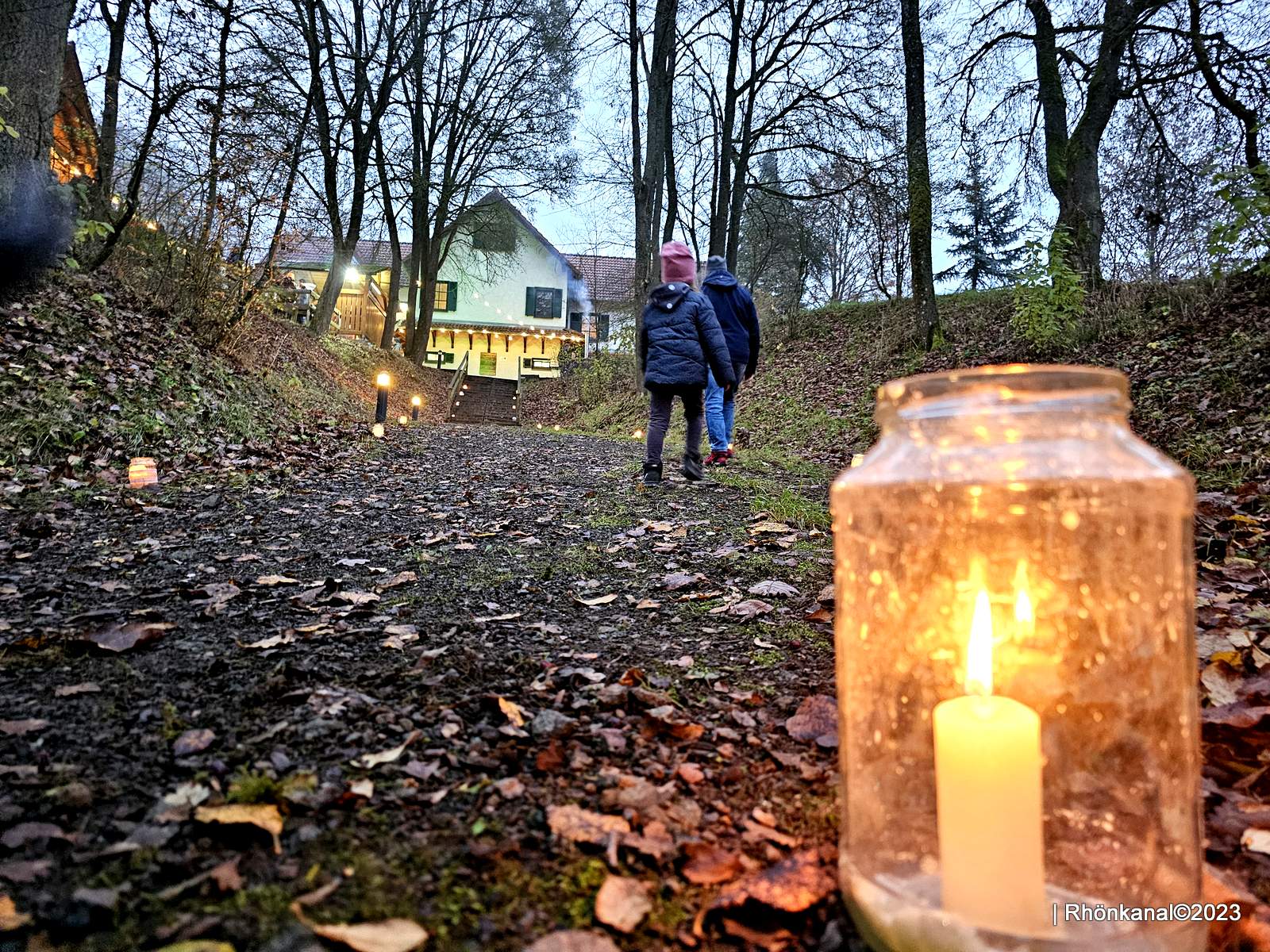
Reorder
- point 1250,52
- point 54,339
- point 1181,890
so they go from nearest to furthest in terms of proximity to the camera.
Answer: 1. point 1181,890
2. point 54,339
3. point 1250,52

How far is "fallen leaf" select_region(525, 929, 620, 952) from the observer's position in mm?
981

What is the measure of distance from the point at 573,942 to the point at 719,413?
611 cm

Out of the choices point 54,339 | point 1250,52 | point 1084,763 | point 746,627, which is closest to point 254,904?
point 1084,763

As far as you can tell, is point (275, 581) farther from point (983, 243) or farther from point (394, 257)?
point (983, 243)

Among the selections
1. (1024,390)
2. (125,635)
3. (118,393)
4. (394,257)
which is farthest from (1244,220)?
(394,257)

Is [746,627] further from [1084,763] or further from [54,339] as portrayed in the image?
[54,339]

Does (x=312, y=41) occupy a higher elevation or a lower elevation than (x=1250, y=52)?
higher

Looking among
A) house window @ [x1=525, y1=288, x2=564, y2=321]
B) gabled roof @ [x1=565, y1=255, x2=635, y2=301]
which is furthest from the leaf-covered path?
gabled roof @ [x1=565, y1=255, x2=635, y2=301]

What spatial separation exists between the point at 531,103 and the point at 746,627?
21.9 m

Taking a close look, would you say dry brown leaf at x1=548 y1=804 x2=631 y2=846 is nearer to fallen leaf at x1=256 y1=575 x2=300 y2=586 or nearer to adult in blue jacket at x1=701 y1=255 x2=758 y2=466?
fallen leaf at x1=256 y1=575 x2=300 y2=586

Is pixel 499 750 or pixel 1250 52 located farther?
pixel 1250 52

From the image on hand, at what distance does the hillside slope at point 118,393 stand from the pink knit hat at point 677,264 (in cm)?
399

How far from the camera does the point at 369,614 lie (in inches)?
101

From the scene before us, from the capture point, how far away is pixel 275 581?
2936 mm
